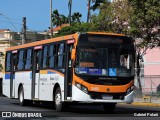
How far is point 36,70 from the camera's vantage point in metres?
23.8

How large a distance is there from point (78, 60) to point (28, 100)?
7646 millimetres

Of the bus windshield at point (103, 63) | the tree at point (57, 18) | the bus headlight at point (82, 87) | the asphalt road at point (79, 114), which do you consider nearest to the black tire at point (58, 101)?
the asphalt road at point (79, 114)

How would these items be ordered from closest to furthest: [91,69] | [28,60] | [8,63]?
[91,69] → [28,60] → [8,63]

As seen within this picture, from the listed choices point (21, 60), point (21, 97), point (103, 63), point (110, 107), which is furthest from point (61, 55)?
point (21, 97)

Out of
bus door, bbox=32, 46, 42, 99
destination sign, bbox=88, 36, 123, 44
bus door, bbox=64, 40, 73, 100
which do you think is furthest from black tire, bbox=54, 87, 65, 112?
destination sign, bbox=88, 36, 123, 44

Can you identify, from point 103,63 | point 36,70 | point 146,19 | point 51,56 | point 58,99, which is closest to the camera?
point 103,63

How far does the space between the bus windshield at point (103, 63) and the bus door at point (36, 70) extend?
15.1 feet

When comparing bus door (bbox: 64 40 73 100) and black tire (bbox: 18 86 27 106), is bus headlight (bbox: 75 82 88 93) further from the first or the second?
black tire (bbox: 18 86 27 106)

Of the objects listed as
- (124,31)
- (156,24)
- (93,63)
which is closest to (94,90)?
(93,63)

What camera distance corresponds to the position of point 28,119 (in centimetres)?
1723

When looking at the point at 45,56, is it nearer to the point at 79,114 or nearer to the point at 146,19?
the point at 79,114

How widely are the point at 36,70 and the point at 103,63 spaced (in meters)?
5.37

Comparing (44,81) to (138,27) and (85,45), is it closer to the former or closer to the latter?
(85,45)

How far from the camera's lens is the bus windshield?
19.4 metres
